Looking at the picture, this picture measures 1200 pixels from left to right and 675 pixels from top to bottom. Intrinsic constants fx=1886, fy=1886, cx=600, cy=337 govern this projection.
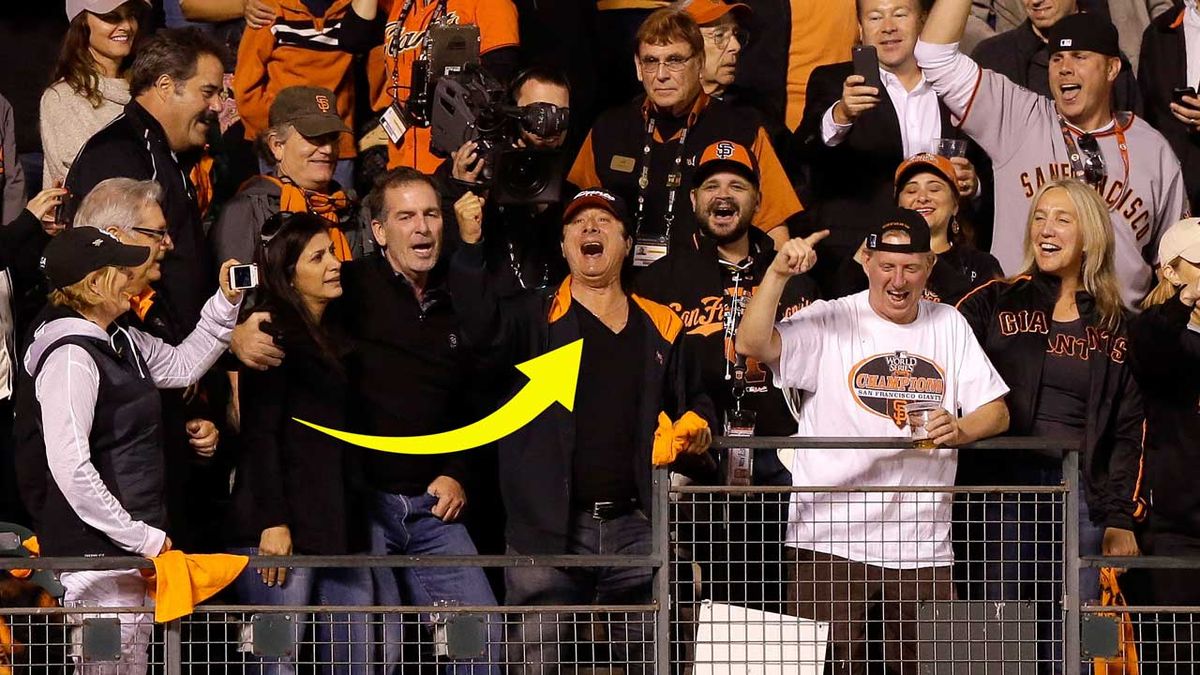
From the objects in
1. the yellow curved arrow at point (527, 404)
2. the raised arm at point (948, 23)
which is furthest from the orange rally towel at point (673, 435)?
the raised arm at point (948, 23)

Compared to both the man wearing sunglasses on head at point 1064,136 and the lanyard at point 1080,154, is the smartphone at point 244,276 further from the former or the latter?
the lanyard at point 1080,154

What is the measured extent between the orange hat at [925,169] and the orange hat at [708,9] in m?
1.07

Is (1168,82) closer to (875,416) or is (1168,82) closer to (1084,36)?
(1084,36)

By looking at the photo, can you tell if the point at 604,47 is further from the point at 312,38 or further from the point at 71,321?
the point at 71,321

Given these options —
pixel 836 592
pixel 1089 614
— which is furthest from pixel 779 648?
pixel 1089 614

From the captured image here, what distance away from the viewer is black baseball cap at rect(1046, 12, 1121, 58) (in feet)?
23.2

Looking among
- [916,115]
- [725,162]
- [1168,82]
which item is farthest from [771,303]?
[1168,82]

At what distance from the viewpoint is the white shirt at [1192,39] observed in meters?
7.52

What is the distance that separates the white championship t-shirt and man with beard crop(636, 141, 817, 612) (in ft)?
0.97

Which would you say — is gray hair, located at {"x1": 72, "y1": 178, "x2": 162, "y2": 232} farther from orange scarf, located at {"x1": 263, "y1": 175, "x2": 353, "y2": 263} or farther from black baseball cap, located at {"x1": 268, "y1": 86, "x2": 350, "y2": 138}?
black baseball cap, located at {"x1": 268, "y1": 86, "x2": 350, "y2": 138}

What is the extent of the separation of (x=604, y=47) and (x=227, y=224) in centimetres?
213

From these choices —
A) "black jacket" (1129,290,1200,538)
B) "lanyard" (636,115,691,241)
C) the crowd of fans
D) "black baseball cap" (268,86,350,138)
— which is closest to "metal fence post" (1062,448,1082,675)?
the crowd of fans

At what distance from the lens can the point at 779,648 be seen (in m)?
5.49

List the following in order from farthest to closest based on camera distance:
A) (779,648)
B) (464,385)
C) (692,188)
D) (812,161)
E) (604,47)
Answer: (604,47)
(812,161)
(692,188)
(464,385)
(779,648)
